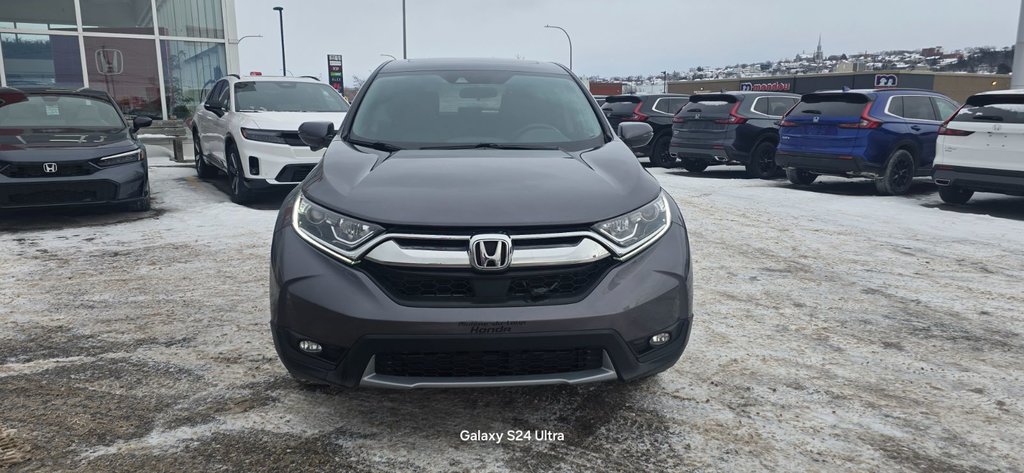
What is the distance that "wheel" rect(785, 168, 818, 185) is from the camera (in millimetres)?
11901

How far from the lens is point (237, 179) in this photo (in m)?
9.02

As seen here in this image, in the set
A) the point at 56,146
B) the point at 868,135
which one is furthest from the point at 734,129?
the point at 56,146

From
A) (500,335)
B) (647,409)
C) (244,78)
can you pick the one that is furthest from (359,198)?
(244,78)

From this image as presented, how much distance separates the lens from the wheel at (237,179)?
28.8 feet

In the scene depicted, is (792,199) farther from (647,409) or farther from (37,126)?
(37,126)

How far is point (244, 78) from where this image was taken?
1012 centimetres

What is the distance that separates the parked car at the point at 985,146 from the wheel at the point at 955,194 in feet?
0.49

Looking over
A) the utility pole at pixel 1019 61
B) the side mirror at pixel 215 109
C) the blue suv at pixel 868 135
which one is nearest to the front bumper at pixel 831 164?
A: the blue suv at pixel 868 135

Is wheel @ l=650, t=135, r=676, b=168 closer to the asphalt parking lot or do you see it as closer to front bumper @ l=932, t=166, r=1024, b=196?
front bumper @ l=932, t=166, r=1024, b=196

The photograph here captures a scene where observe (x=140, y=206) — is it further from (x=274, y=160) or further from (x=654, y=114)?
(x=654, y=114)

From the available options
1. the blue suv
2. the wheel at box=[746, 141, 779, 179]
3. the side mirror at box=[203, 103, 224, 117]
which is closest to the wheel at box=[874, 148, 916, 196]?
the blue suv

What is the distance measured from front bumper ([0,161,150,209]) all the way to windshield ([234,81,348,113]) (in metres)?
1.90

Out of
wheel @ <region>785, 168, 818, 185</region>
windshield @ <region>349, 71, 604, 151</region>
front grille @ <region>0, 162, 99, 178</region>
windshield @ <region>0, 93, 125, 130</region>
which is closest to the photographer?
windshield @ <region>349, 71, 604, 151</region>

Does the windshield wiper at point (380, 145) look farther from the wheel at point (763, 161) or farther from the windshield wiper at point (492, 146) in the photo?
the wheel at point (763, 161)
